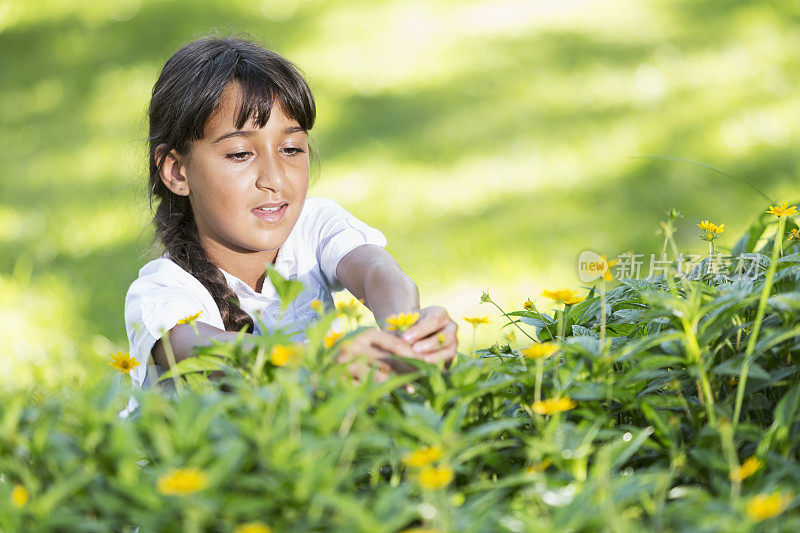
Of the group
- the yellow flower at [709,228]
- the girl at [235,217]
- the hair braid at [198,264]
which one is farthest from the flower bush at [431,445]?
the hair braid at [198,264]

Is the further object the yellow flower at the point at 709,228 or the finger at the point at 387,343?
the yellow flower at the point at 709,228

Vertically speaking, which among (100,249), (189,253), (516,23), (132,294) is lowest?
(132,294)

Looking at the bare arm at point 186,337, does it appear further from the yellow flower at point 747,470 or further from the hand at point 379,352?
the yellow flower at point 747,470

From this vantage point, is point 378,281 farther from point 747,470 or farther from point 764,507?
point 764,507

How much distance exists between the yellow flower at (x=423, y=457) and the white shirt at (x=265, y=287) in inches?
38.0

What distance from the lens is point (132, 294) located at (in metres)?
2.20

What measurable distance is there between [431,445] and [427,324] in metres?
0.50

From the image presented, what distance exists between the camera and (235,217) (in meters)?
2.31

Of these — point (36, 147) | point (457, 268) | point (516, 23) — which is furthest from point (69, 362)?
point (516, 23)

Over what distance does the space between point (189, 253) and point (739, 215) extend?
119 inches

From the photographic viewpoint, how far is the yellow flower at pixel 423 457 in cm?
101

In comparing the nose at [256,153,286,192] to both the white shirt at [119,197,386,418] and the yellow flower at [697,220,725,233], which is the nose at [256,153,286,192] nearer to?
the white shirt at [119,197,386,418]

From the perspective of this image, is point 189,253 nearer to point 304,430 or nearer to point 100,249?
point 304,430

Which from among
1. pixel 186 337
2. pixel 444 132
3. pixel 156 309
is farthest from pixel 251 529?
pixel 444 132
